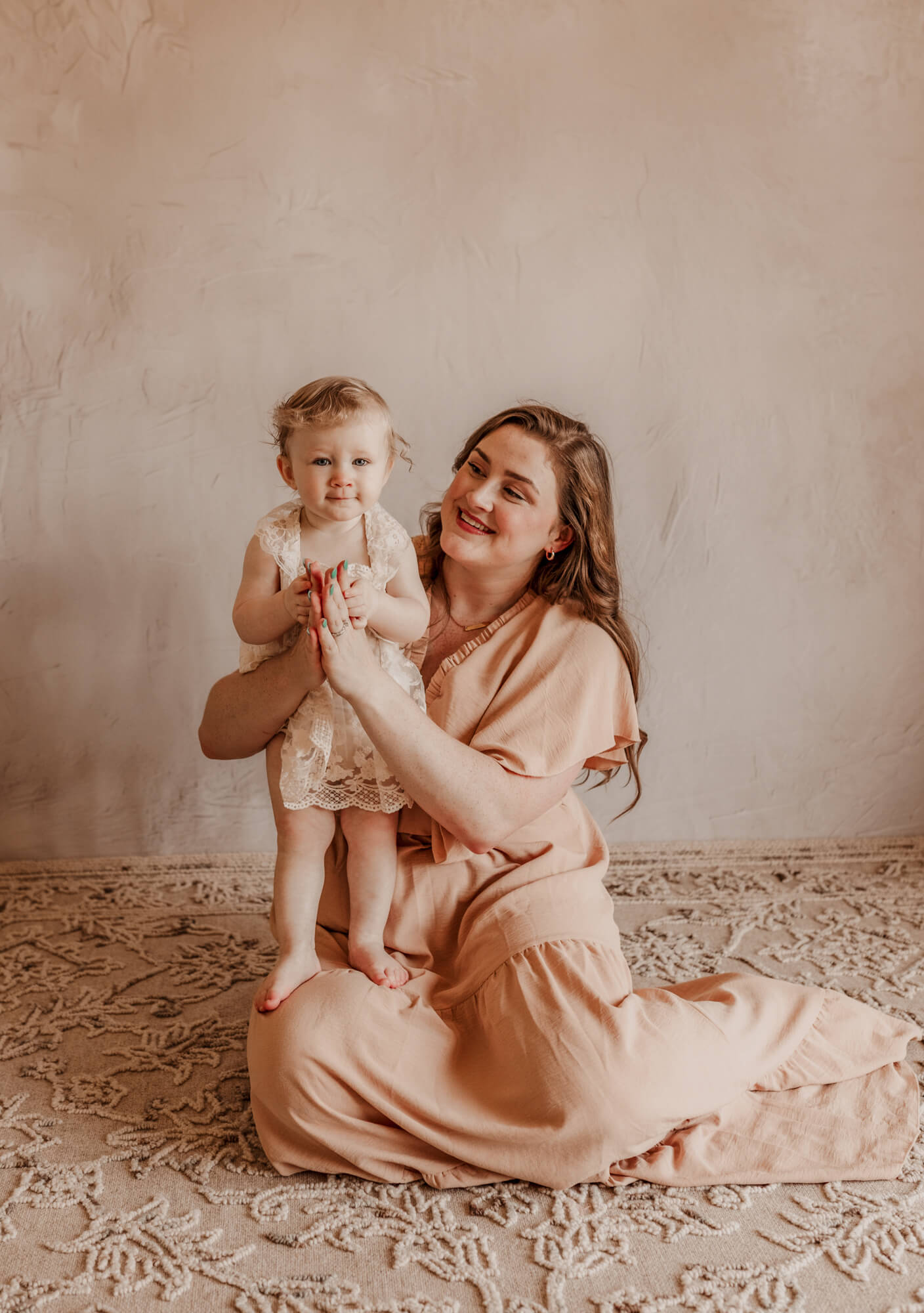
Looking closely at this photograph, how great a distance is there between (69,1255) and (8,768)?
1.44 m

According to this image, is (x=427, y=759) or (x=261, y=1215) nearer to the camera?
(x=261, y=1215)

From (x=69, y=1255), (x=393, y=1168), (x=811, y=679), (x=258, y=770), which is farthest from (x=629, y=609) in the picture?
(x=69, y=1255)

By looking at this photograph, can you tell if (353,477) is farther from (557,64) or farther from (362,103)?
(557,64)

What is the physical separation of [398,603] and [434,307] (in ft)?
3.62

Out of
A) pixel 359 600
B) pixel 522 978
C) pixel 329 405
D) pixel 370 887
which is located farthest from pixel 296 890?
pixel 329 405

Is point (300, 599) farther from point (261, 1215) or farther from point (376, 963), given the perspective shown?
point (261, 1215)

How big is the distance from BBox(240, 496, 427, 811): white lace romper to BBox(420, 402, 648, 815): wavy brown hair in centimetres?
25

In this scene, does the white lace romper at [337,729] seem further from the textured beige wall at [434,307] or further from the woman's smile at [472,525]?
the textured beige wall at [434,307]

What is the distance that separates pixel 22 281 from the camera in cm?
237

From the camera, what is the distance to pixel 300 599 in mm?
1590

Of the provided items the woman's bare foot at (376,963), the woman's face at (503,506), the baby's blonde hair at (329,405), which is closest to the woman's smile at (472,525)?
the woman's face at (503,506)

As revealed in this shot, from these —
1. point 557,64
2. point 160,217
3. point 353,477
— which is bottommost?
point 353,477

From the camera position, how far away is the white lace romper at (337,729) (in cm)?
167

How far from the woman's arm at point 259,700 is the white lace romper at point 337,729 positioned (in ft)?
0.14
